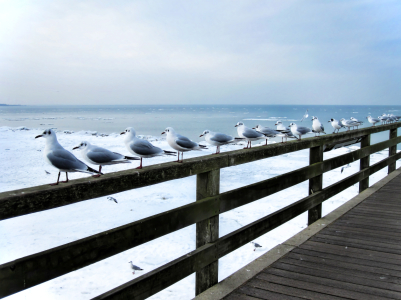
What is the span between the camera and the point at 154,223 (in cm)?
208

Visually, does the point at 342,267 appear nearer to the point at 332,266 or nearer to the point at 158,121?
the point at 332,266

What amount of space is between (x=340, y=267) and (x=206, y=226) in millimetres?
1260

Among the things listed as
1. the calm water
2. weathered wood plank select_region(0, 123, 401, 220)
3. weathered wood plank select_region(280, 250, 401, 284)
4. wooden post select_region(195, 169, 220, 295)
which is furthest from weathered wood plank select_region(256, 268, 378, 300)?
the calm water

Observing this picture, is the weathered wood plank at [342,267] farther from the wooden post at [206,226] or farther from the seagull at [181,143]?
the seagull at [181,143]

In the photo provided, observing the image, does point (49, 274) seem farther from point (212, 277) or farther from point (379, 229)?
point (379, 229)

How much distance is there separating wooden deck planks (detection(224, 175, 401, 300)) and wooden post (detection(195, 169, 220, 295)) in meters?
0.21

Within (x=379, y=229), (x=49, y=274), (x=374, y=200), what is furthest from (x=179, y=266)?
(x=374, y=200)

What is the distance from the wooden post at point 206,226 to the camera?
2.46 meters

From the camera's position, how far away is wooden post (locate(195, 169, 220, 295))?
2463 mm

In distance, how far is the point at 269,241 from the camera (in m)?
7.96

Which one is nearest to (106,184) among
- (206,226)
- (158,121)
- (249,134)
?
(206,226)

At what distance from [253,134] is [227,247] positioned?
1.48 meters

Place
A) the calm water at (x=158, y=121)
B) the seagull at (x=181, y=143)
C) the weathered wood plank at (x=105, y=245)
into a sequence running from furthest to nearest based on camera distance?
the calm water at (x=158, y=121) < the seagull at (x=181, y=143) < the weathered wood plank at (x=105, y=245)

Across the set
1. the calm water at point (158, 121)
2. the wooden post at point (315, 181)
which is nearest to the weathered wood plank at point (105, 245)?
the wooden post at point (315, 181)
